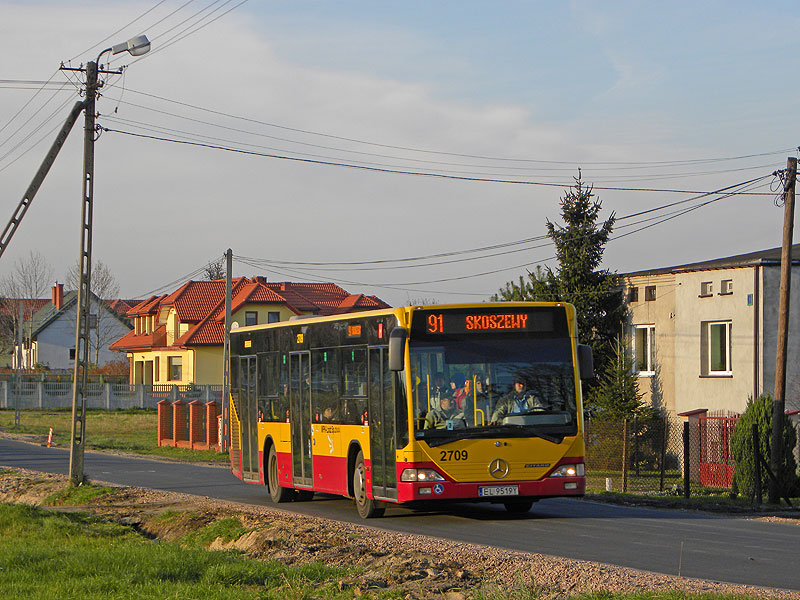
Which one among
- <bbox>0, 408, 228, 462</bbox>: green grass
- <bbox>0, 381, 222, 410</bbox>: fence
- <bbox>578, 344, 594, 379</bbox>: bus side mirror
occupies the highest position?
<bbox>578, 344, 594, 379</bbox>: bus side mirror

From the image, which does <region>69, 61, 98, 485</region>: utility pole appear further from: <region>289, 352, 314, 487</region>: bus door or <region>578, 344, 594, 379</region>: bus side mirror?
<region>578, 344, 594, 379</region>: bus side mirror

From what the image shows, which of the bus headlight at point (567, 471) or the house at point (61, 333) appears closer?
the bus headlight at point (567, 471)

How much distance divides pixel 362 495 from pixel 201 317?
203ft

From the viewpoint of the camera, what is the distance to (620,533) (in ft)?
46.4

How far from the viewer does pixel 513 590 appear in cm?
885

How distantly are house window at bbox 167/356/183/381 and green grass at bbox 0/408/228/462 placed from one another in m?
8.29

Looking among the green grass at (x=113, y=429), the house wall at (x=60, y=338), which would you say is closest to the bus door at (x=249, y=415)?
the green grass at (x=113, y=429)

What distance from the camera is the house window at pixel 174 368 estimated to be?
78.2m

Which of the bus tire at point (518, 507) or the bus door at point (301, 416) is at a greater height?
A: the bus door at point (301, 416)

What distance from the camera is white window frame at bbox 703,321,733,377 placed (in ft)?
105

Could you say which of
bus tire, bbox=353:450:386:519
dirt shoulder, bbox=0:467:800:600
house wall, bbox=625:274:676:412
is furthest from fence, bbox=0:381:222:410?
bus tire, bbox=353:450:386:519

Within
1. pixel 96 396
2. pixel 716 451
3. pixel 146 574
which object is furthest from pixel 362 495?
pixel 96 396

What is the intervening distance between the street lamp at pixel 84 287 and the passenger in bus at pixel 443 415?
914cm

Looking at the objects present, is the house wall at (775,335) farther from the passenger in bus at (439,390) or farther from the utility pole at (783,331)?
the passenger in bus at (439,390)
